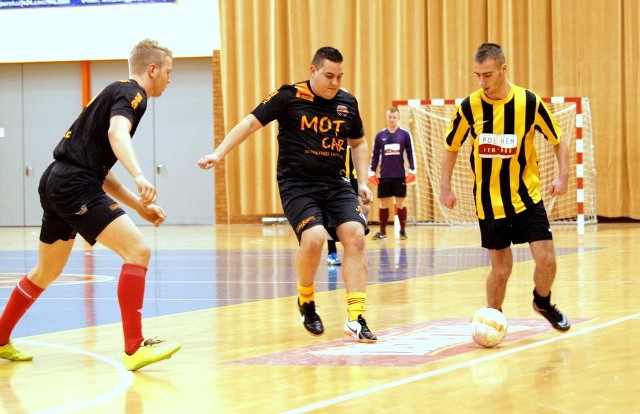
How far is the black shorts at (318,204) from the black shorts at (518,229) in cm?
82

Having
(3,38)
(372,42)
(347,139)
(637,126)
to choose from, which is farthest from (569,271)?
(3,38)

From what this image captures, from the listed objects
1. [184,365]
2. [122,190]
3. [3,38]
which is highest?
[3,38]

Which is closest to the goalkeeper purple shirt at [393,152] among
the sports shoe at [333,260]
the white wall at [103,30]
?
the sports shoe at [333,260]

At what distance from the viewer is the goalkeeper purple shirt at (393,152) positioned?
1805 centimetres

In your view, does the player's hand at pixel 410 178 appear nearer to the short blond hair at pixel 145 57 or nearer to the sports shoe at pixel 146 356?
the short blond hair at pixel 145 57

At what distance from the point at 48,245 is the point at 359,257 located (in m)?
1.97

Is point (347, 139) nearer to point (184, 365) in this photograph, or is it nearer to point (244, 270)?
point (184, 365)

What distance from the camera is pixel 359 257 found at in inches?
274

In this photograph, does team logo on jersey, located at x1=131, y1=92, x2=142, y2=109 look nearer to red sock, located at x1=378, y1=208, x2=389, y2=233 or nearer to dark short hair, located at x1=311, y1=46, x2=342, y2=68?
dark short hair, located at x1=311, y1=46, x2=342, y2=68

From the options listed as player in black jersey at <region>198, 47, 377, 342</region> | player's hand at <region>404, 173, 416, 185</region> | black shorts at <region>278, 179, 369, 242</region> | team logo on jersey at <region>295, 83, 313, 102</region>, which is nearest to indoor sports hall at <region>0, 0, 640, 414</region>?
player in black jersey at <region>198, 47, 377, 342</region>

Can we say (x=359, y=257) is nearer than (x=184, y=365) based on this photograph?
No

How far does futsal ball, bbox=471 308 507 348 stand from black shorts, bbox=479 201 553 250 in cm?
74

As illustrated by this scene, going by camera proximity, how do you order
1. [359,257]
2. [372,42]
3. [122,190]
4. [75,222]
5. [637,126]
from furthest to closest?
[372,42]
[637,126]
[359,257]
[122,190]
[75,222]

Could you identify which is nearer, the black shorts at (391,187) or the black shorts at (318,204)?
the black shorts at (318,204)
